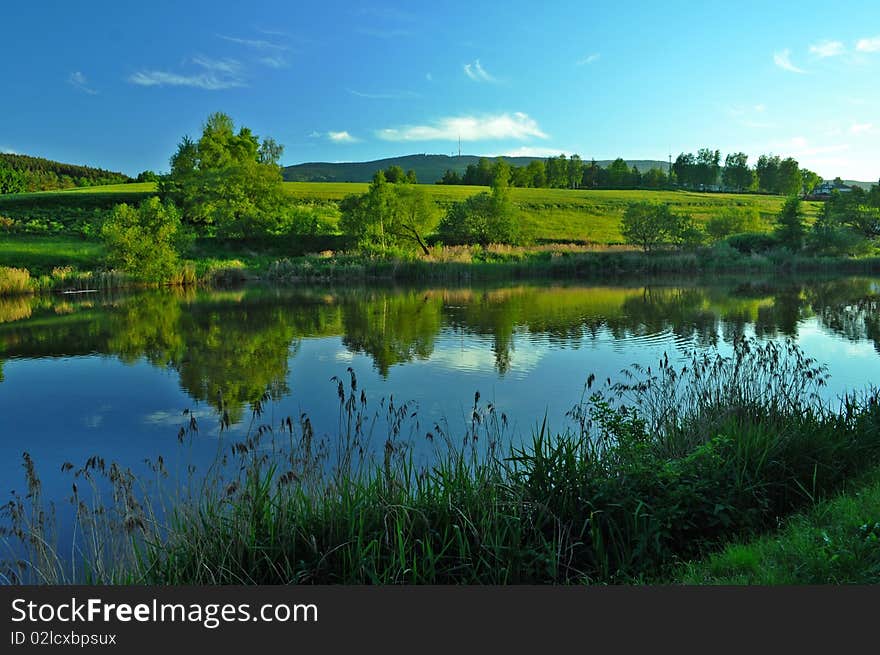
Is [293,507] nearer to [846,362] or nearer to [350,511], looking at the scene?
[350,511]

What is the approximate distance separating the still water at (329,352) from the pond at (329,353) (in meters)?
0.05

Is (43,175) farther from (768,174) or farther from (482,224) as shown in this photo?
(768,174)

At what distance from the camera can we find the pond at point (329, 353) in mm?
10758

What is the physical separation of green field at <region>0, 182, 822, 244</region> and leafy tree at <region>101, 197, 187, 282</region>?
2826 cm

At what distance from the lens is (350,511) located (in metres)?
5.38

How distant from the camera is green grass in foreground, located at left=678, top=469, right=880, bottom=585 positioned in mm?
4488

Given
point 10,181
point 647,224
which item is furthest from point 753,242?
point 10,181

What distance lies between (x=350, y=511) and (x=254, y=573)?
830mm

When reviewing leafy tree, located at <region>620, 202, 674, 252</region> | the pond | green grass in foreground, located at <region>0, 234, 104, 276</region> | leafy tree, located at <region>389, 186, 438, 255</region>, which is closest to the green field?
leafy tree, located at <region>620, 202, 674, 252</region>

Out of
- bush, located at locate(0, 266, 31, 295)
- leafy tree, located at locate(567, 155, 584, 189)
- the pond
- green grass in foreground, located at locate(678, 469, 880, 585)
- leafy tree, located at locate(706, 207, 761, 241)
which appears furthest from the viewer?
leafy tree, located at locate(567, 155, 584, 189)

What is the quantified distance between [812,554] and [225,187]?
6175 cm

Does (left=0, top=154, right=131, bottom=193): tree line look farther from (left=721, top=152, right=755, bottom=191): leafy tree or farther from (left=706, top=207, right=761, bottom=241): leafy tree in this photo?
(left=721, top=152, right=755, bottom=191): leafy tree

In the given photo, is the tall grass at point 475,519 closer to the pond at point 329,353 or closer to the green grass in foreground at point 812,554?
the green grass in foreground at point 812,554

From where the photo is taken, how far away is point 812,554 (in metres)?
4.73
